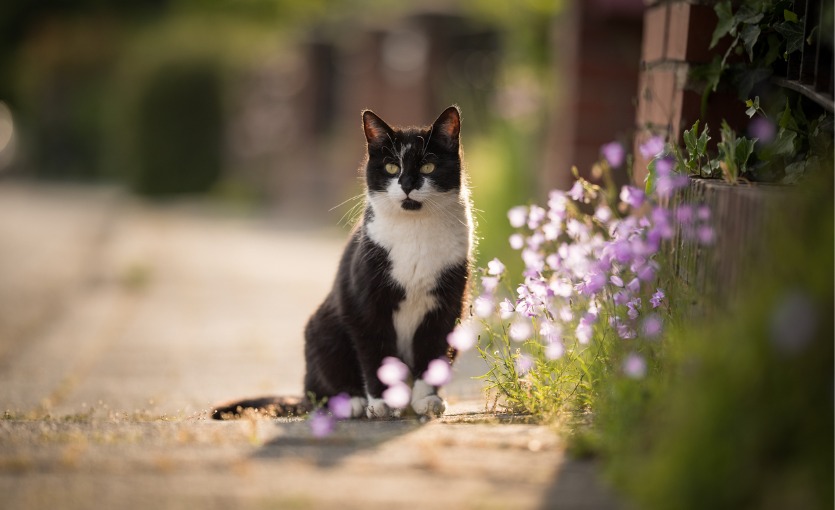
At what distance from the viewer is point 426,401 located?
10.3ft

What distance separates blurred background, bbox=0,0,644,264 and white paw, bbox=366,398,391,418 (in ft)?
7.14

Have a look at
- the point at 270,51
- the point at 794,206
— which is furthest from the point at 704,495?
the point at 270,51

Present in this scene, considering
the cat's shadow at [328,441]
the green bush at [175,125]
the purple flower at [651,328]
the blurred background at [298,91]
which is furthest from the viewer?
the green bush at [175,125]

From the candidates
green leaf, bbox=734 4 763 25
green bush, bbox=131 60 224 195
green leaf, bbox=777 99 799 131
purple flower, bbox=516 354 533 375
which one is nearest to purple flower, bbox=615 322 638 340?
purple flower, bbox=516 354 533 375

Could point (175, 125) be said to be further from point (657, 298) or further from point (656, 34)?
point (657, 298)

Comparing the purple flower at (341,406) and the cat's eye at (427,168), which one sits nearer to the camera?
the purple flower at (341,406)

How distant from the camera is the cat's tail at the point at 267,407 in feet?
11.0

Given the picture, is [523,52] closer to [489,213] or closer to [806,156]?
[489,213]

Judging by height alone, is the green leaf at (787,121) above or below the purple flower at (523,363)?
above

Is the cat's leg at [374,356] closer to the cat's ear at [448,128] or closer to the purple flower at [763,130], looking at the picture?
the cat's ear at [448,128]

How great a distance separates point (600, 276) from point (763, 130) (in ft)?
2.06

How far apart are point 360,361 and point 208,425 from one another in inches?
28.3

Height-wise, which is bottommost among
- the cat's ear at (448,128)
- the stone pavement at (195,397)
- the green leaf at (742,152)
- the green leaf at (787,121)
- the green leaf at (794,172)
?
the stone pavement at (195,397)

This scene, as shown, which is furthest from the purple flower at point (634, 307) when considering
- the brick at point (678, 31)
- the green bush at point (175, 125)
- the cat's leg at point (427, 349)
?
the green bush at point (175, 125)
